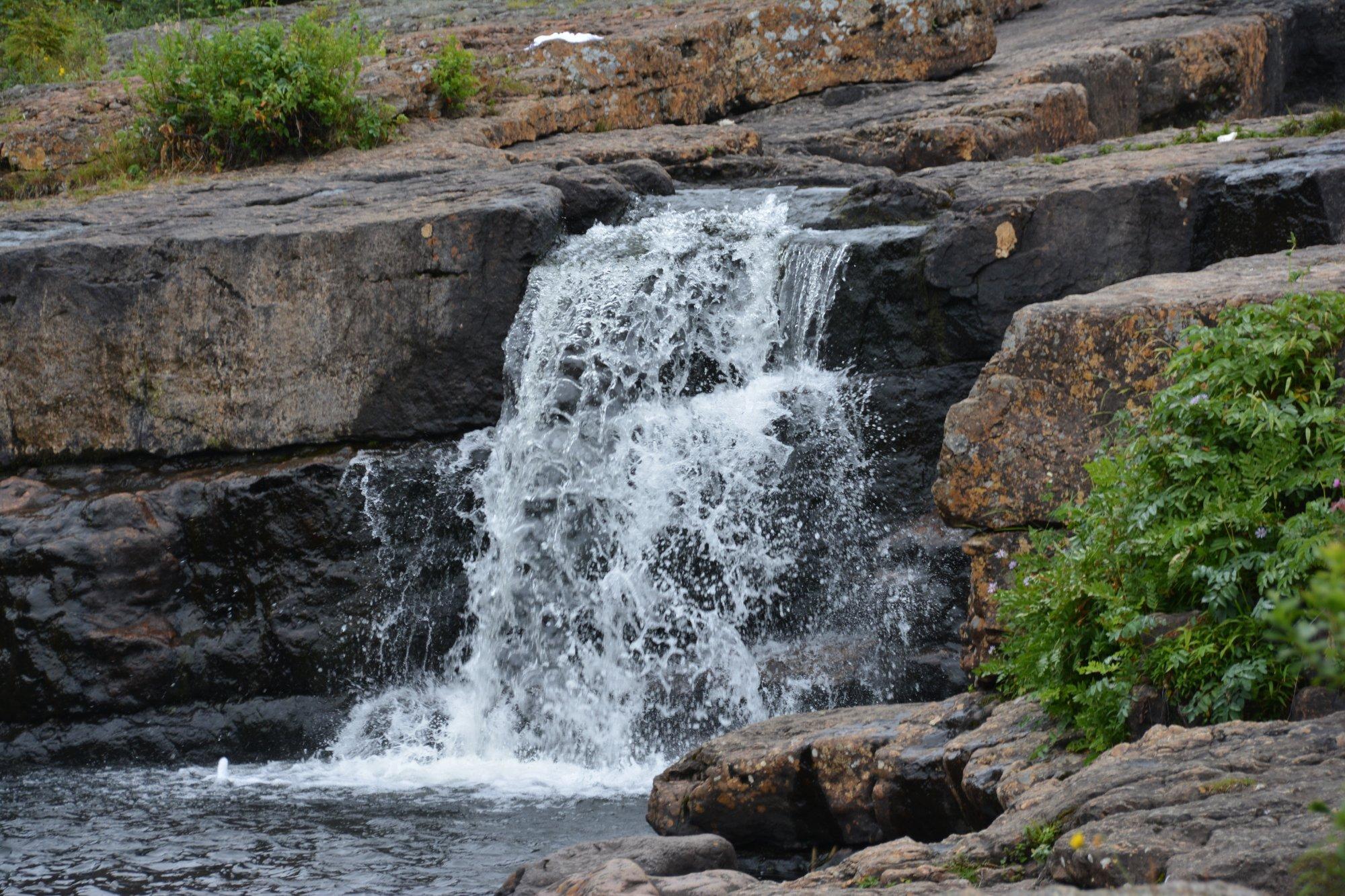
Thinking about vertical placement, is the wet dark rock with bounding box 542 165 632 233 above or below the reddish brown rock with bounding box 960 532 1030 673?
above

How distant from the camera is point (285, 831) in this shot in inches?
235

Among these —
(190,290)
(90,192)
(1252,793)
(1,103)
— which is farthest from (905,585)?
(1,103)

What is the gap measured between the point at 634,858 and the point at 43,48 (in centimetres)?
1211

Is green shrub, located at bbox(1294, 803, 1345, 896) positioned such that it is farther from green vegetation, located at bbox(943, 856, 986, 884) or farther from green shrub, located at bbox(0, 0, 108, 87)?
green shrub, located at bbox(0, 0, 108, 87)

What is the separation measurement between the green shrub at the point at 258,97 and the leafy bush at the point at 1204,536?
8.32 meters

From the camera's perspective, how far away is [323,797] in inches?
260

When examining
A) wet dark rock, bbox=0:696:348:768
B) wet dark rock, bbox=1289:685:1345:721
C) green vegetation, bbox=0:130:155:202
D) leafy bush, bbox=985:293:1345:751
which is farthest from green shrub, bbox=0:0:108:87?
wet dark rock, bbox=1289:685:1345:721

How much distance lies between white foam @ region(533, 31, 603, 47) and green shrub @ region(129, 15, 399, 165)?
1.60 metres

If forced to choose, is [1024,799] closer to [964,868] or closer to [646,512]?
[964,868]

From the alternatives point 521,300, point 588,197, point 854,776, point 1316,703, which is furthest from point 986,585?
point 588,197

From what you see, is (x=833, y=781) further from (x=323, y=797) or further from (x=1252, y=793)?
(x=323, y=797)

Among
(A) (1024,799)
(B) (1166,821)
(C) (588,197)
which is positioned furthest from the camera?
(C) (588,197)

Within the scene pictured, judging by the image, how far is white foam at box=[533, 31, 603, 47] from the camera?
11.7m

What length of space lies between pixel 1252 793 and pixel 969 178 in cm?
597
